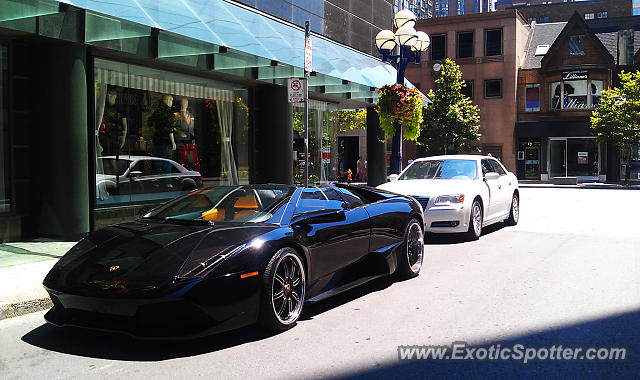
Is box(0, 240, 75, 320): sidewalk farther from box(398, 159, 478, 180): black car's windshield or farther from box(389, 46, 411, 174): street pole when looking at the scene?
box(389, 46, 411, 174): street pole

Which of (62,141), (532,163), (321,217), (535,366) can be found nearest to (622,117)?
(532,163)

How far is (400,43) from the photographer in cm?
1537

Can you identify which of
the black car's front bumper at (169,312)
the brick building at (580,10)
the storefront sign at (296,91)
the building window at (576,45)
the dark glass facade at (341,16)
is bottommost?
the black car's front bumper at (169,312)

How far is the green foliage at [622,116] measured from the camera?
35125 millimetres

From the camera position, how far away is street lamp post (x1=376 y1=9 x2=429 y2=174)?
1534cm

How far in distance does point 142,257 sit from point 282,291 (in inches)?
47.2

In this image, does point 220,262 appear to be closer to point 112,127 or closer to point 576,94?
point 112,127

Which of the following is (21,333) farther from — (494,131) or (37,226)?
(494,131)

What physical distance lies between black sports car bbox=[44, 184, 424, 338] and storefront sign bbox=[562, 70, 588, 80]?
130ft

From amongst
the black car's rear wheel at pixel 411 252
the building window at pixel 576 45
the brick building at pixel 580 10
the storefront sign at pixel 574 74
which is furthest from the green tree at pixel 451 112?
the brick building at pixel 580 10

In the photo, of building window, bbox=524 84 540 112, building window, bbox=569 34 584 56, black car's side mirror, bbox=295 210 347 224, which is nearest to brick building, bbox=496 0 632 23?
building window, bbox=524 84 540 112

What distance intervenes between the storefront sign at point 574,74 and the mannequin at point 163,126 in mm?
35742

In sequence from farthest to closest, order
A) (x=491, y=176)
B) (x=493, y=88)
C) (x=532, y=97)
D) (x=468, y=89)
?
1. (x=468, y=89)
2. (x=493, y=88)
3. (x=532, y=97)
4. (x=491, y=176)

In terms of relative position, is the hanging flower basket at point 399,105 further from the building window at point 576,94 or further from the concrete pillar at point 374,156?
the building window at point 576,94
